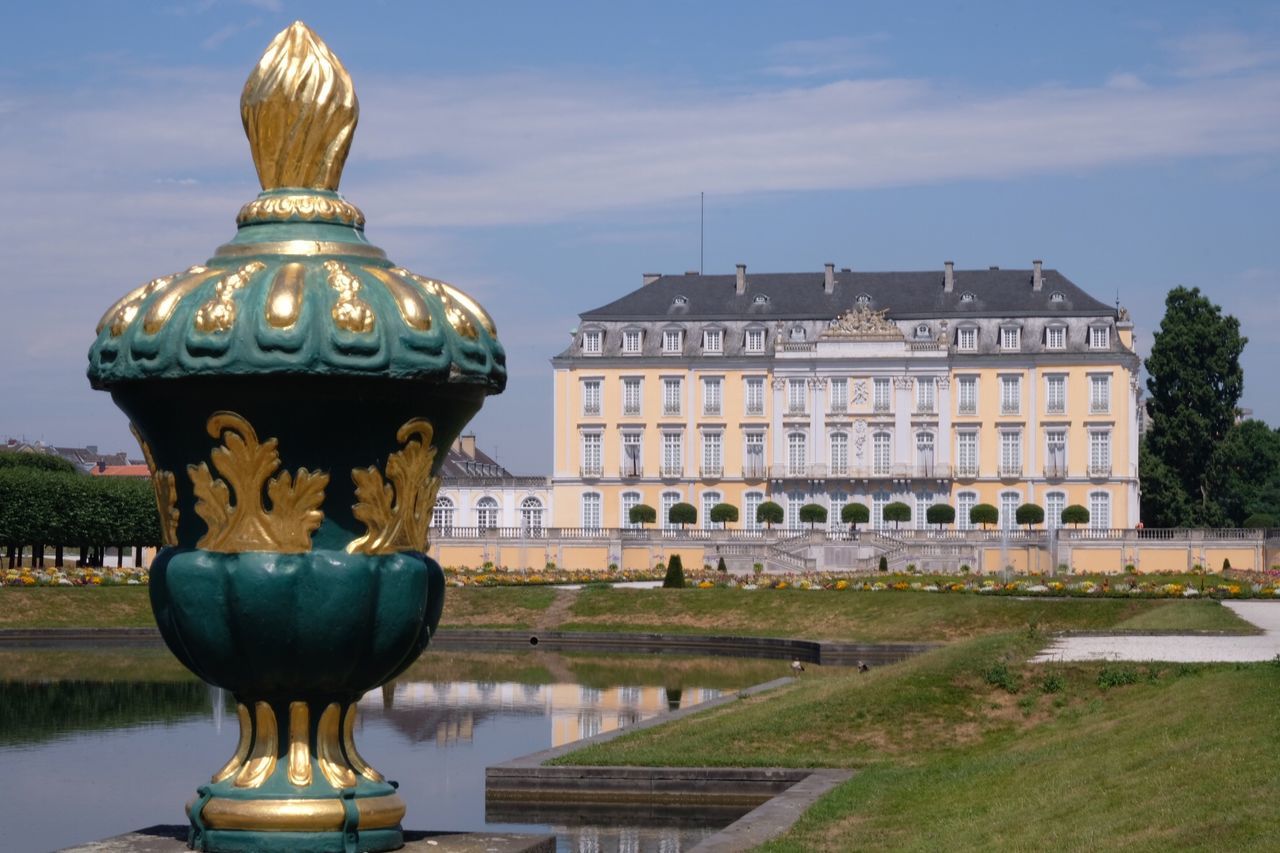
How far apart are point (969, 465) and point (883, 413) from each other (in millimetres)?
3412

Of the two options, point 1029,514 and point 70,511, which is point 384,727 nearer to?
point 70,511

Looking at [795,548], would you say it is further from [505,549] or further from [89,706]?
[89,706]

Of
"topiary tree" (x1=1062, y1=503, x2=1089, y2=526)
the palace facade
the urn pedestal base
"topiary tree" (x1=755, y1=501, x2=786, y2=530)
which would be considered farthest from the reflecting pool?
the palace facade

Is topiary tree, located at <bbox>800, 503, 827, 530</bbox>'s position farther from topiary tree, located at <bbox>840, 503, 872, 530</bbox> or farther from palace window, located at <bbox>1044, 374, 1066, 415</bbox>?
palace window, located at <bbox>1044, 374, 1066, 415</bbox>

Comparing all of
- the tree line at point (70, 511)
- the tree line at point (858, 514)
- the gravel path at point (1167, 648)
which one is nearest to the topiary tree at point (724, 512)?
the tree line at point (858, 514)

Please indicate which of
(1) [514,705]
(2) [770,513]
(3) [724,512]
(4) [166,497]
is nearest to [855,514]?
(2) [770,513]

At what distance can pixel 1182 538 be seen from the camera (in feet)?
183

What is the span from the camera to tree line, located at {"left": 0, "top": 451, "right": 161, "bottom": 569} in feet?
162

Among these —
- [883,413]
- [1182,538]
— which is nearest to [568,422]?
[883,413]

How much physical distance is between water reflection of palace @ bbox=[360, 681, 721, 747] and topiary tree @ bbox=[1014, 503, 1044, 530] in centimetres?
3949

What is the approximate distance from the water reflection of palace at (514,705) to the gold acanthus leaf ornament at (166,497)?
13.6m

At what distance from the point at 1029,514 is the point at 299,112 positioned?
58.9 meters

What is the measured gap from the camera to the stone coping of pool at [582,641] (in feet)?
100

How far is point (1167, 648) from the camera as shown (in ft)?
67.5
